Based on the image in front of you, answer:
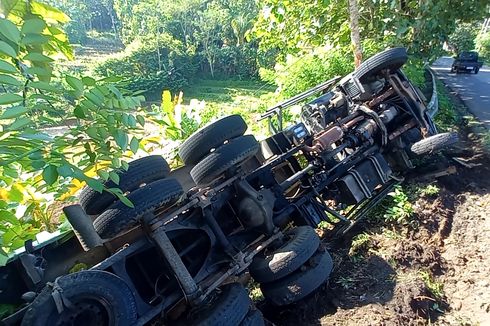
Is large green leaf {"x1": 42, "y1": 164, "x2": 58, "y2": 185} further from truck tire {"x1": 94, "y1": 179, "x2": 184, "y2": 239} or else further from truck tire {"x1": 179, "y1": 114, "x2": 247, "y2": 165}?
truck tire {"x1": 179, "y1": 114, "x2": 247, "y2": 165}

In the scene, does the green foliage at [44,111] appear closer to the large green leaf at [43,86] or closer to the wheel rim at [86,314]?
the large green leaf at [43,86]

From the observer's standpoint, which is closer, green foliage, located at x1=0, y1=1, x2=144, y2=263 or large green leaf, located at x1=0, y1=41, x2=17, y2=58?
large green leaf, located at x1=0, y1=41, x2=17, y2=58

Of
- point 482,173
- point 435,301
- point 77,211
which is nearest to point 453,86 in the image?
point 482,173

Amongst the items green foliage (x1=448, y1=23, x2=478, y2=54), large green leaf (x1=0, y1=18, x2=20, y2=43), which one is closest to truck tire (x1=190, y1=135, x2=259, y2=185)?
large green leaf (x1=0, y1=18, x2=20, y2=43)

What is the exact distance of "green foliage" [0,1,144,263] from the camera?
4.06ft

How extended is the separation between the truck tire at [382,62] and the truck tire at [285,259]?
2.72 meters

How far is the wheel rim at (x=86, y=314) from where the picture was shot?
2.39 metres

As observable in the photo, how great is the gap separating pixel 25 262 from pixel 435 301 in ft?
11.2

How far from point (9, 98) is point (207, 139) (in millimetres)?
2129

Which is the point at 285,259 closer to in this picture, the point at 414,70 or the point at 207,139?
the point at 207,139

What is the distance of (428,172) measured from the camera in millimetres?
5453

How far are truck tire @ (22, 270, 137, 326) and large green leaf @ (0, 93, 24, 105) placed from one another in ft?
5.01

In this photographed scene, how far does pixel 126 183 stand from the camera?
273 cm

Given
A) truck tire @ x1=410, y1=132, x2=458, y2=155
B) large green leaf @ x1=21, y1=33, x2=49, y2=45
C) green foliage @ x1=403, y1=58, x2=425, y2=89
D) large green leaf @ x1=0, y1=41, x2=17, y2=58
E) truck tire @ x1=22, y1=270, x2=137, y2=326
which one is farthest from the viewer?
green foliage @ x1=403, y1=58, x2=425, y2=89
